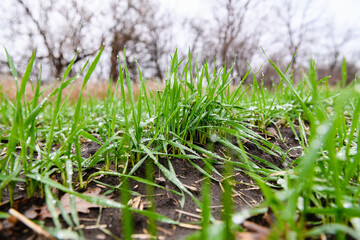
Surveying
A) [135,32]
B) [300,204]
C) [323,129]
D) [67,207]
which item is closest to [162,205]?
[67,207]

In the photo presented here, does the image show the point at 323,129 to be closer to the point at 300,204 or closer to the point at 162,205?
the point at 300,204

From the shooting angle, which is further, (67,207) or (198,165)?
(198,165)

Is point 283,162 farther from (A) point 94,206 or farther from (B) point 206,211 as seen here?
(A) point 94,206

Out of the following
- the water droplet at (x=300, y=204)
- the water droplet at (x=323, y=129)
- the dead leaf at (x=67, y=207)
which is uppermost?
the water droplet at (x=323, y=129)

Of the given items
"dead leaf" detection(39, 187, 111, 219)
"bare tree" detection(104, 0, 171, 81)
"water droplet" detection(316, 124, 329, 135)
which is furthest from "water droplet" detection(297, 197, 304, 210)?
"bare tree" detection(104, 0, 171, 81)

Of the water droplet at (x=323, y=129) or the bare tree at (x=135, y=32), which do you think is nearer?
the water droplet at (x=323, y=129)

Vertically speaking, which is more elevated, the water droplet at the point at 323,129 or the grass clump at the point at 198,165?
the water droplet at the point at 323,129

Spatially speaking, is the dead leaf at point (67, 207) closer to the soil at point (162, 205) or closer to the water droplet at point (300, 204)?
the soil at point (162, 205)

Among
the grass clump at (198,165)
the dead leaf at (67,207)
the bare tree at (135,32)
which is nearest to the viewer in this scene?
the grass clump at (198,165)

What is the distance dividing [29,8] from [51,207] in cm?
1475

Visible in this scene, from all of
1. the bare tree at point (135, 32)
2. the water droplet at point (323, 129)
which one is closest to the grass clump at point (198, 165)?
the water droplet at point (323, 129)

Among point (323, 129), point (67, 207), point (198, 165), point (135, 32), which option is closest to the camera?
point (323, 129)

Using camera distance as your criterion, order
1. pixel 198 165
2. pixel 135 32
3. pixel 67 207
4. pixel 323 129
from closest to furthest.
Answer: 1. pixel 323 129
2. pixel 67 207
3. pixel 198 165
4. pixel 135 32

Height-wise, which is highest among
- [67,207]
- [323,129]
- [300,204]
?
[323,129]
